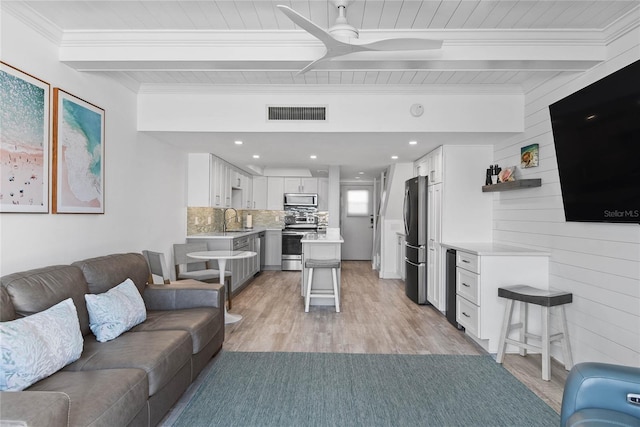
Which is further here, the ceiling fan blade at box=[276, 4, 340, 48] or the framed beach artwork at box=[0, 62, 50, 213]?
the framed beach artwork at box=[0, 62, 50, 213]

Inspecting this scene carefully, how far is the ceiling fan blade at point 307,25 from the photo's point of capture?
1.84 metres

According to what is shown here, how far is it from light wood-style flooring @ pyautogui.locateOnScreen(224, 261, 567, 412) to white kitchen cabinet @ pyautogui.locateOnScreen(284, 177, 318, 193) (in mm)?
3002

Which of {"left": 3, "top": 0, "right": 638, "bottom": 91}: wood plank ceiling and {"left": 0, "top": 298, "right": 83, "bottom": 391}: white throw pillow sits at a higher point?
{"left": 3, "top": 0, "right": 638, "bottom": 91}: wood plank ceiling

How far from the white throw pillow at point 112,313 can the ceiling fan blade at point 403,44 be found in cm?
229

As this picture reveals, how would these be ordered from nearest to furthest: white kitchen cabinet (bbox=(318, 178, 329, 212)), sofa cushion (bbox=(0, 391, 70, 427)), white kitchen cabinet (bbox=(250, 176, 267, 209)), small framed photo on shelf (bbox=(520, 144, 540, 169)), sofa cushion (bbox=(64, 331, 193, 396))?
sofa cushion (bbox=(0, 391, 70, 427)), sofa cushion (bbox=(64, 331, 193, 396)), small framed photo on shelf (bbox=(520, 144, 540, 169)), white kitchen cabinet (bbox=(250, 176, 267, 209)), white kitchen cabinet (bbox=(318, 178, 329, 212))

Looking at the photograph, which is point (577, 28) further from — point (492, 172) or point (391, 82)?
point (492, 172)

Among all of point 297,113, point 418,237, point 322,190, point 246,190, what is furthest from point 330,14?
point 322,190

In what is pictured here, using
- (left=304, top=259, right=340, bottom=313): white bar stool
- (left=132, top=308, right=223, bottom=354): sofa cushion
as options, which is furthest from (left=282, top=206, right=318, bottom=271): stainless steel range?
(left=132, top=308, right=223, bottom=354): sofa cushion

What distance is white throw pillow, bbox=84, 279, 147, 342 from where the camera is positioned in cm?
234

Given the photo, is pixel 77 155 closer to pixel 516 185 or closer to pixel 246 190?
pixel 516 185

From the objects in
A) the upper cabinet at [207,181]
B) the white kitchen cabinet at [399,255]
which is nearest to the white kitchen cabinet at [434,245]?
the white kitchen cabinet at [399,255]

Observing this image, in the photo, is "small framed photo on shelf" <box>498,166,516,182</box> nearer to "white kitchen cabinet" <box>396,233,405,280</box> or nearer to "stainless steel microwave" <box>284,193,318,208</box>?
"white kitchen cabinet" <box>396,233,405,280</box>

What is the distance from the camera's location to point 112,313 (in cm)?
239

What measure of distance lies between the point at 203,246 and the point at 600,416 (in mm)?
4441
